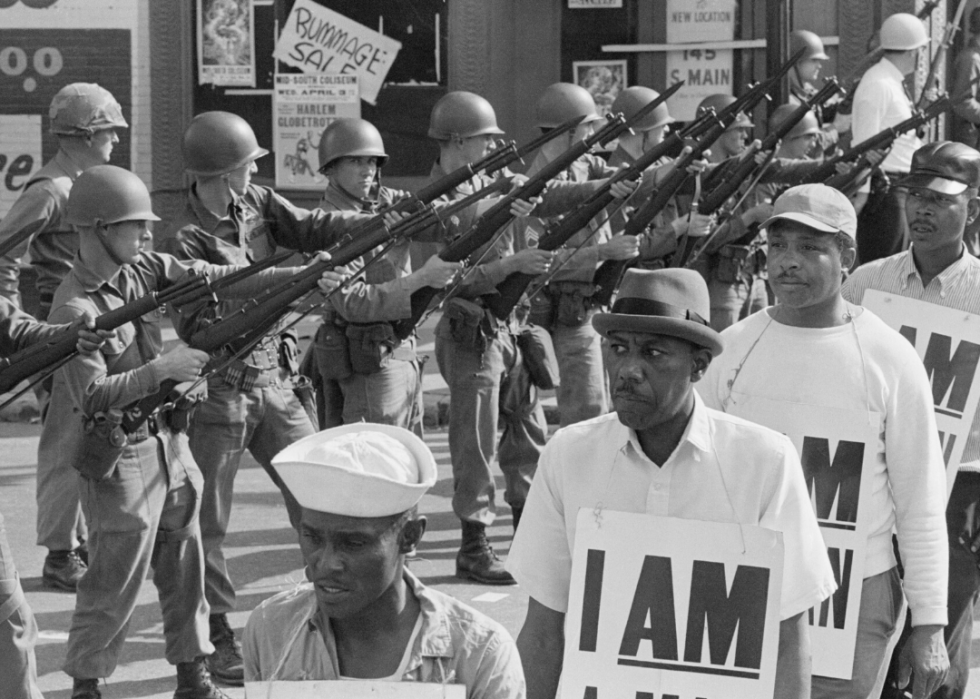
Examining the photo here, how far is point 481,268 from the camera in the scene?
793 centimetres

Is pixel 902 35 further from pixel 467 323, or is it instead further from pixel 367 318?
pixel 367 318

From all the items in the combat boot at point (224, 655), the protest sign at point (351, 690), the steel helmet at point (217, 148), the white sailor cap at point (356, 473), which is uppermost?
the steel helmet at point (217, 148)

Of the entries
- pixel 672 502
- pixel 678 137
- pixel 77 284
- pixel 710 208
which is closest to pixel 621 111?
pixel 710 208

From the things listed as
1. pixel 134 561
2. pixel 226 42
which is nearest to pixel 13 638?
pixel 134 561

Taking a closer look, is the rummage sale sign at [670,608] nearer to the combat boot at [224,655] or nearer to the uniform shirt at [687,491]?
the uniform shirt at [687,491]

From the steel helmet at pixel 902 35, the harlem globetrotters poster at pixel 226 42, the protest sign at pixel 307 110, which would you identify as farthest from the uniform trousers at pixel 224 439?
the harlem globetrotters poster at pixel 226 42

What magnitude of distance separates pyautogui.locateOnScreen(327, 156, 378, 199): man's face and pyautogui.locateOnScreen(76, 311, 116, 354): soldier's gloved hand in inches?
87.0

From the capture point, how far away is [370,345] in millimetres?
7336

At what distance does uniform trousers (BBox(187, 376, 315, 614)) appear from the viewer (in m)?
6.58

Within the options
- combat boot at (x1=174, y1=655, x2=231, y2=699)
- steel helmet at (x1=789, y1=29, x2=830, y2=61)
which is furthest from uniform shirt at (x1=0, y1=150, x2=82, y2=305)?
steel helmet at (x1=789, y1=29, x2=830, y2=61)

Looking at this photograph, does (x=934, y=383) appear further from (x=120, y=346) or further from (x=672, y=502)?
(x=120, y=346)

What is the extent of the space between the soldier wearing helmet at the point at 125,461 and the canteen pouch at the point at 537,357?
7.43 ft

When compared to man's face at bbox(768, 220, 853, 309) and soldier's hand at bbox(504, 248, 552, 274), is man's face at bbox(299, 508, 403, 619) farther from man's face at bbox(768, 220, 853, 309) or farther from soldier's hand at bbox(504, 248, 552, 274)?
soldier's hand at bbox(504, 248, 552, 274)

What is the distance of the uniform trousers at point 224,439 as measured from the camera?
658cm
